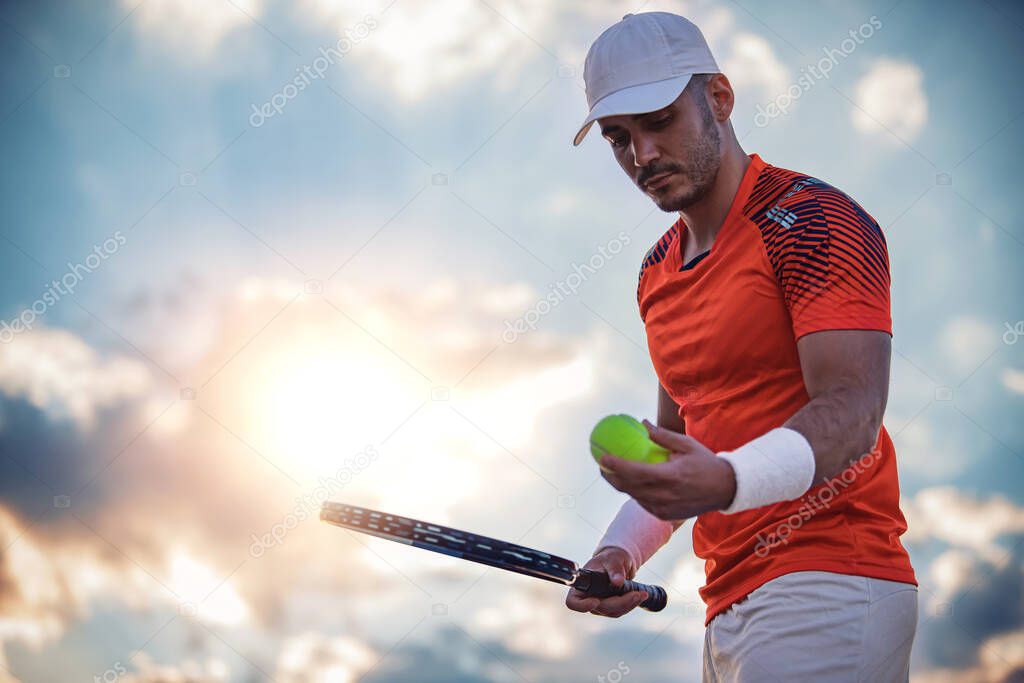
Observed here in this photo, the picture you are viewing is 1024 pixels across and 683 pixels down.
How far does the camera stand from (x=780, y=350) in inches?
121

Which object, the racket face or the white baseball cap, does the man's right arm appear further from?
the white baseball cap

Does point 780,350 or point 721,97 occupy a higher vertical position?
point 721,97

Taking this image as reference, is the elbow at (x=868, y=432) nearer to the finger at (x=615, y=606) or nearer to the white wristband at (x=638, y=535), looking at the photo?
the white wristband at (x=638, y=535)

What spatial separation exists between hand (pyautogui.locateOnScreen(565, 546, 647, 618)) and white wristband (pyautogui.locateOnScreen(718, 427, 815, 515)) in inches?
61.0

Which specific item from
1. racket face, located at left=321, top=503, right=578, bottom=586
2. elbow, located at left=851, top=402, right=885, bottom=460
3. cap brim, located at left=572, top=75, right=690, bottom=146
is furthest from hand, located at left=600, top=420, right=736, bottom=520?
racket face, located at left=321, top=503, right=578, bottom=586

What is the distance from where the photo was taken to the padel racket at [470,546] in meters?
3.91

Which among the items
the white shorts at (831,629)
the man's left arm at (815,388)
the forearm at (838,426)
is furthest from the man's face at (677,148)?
the white shorts at (831,629)

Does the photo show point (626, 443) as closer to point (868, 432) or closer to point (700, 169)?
point (868, 432)

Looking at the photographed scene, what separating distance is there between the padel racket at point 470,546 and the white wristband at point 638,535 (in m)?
0.17

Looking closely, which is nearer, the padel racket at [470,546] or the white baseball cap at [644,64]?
the white baseball cap at [644,64]

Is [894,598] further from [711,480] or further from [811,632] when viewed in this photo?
[711,480]

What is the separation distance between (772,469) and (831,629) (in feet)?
2.38

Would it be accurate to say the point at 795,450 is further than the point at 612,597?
No

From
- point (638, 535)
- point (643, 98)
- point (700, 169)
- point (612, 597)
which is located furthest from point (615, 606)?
point (643, 98)
